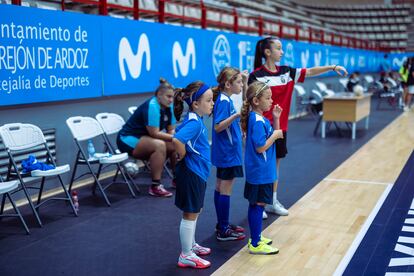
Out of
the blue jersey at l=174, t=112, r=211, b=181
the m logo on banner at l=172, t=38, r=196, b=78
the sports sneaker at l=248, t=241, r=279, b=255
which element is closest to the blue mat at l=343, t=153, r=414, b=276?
the sports sneaker at l=248, t=241, r=279, b=255

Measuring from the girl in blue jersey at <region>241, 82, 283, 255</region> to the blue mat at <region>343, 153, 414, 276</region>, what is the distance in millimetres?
632

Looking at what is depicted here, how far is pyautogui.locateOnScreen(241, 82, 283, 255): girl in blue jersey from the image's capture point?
353 centimetres

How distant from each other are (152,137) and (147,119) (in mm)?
212

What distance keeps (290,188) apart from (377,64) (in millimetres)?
21038

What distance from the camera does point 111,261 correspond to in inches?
138

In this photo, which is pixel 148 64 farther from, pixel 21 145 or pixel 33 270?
pixel 33 270

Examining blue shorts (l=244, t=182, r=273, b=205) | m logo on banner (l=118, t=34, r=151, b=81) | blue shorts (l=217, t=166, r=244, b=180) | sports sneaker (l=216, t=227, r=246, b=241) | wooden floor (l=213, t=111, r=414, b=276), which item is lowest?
wooden floor (l=213, t=111, r=414, b=276)

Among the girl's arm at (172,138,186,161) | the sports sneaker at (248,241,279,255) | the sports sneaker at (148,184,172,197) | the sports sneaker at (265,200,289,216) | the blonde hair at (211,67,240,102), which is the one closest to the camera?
the girl's arm at (172,138,186,161)

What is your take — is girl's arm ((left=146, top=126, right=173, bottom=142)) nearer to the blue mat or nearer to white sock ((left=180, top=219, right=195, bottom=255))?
white sock ((left=180, top=219, right=195, bottom=255))

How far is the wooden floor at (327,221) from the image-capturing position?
3436 mm

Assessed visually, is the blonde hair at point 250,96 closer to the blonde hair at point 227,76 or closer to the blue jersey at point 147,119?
the blonde hair at point 227,76

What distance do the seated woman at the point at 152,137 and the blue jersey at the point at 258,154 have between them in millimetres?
1937

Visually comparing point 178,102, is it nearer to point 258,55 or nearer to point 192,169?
point 192,169

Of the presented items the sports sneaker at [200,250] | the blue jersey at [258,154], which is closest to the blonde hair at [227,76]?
the blue jersey at [258,154]
